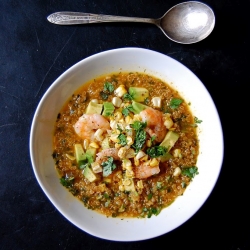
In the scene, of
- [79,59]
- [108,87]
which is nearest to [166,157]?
[108,87]

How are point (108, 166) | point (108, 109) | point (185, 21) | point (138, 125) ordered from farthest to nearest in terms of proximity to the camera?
point (185, 21), point (108, 109), point (108, 166), point (138, 125)

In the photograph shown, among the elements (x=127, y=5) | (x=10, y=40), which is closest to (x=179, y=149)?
(x=127, y=5)

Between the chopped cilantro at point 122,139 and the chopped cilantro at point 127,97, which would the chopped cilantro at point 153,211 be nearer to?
the chopped cilantro at point 122,139

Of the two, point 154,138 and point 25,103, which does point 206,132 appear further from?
point 25,103

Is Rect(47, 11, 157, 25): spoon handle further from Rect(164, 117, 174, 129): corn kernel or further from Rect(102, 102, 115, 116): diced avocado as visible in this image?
Rect(164, 117, 174, 129): corn kernel

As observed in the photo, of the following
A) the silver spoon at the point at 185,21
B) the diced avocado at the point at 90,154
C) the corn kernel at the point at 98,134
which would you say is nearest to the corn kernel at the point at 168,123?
the corn kernel at the point at 98,134

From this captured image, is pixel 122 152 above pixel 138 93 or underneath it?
underneath

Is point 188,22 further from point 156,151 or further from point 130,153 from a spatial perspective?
point 130,153
